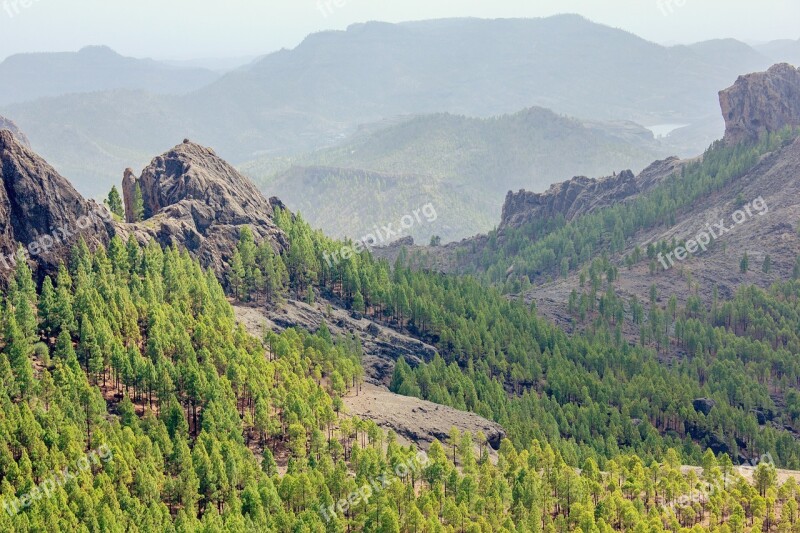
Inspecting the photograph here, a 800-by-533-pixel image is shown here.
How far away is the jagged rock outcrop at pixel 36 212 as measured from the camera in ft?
604

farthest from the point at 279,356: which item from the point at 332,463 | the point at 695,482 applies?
the point at 695,482

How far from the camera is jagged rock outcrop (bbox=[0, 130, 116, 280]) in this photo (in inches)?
7254

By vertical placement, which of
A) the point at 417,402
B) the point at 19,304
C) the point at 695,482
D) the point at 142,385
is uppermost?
the point at 19,304

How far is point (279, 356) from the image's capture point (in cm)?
19112

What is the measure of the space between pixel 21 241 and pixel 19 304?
2112cm

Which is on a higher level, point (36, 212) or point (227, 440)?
point (36, 212)

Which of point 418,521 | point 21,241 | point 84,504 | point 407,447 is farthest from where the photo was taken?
point 21,241

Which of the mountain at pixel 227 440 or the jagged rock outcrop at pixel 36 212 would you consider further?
the jagged rock outcrop at pixel 36 212

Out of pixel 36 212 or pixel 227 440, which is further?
pixel 36 212

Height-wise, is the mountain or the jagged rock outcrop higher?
the jagged rock outcrop

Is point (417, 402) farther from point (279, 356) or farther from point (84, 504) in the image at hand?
point (84, 504)

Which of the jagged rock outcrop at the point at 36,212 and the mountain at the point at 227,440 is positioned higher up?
the jagged rock outcrop at the point at 36,212

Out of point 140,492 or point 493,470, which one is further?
point 493,470

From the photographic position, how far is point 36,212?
188m
